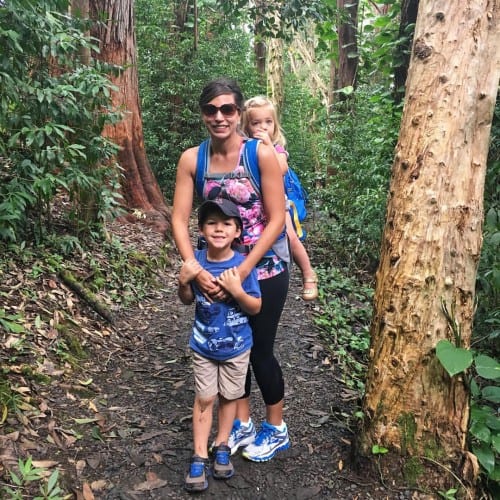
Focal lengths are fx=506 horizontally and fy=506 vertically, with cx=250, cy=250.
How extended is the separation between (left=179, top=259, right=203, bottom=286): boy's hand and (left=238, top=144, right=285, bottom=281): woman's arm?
8.4 inches

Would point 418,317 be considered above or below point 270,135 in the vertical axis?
below

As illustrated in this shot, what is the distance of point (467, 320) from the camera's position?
270 centimetres

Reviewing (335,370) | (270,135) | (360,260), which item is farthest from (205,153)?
(360,260)

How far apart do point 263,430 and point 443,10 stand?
2559 millimetres

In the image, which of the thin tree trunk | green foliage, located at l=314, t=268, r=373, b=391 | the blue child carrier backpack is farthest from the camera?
the thin tree trunk

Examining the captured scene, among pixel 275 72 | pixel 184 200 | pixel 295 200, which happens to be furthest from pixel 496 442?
pixel 275 72

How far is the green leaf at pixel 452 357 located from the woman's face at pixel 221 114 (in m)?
1.54

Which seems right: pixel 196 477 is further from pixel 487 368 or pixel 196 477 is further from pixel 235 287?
pixel 487 368

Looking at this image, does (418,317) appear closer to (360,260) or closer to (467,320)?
(467,320)

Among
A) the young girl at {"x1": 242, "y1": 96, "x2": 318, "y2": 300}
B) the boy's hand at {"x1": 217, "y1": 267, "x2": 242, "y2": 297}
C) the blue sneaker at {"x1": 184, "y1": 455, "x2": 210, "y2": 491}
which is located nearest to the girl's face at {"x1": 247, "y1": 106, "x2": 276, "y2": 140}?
the young girl at {"x1": 242, "y1": 96, "x2": 318, "y2": 300}

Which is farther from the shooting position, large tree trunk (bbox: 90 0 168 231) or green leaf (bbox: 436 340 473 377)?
large tree trunk (bbox: 90 0 168 231)

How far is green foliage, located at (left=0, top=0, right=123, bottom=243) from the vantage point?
12.4ft

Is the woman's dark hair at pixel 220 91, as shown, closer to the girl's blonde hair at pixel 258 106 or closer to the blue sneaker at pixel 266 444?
the girl's blonde hair at pixel 258 106

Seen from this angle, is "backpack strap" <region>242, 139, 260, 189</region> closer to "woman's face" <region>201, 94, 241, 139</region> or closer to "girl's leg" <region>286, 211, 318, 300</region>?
"woman's face" <region>201, 94, 241, 139</region>
